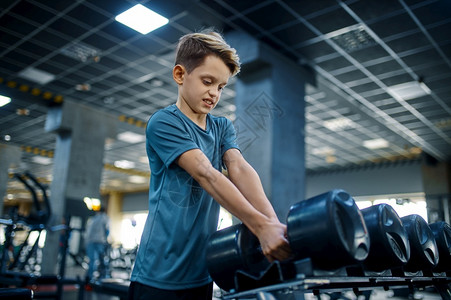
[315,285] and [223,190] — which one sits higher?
[223,190]

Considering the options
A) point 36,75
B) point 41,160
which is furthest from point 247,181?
point 41,160

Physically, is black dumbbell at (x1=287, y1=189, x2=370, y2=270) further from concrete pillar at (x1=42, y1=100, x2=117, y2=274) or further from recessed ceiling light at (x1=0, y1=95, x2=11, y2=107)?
recessed ceiling light at (x1=0, y1=95, x2=11, y2=107)

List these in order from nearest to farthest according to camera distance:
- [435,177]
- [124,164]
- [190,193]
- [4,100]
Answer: [190,193], [4,100], [435,177], [124,164]

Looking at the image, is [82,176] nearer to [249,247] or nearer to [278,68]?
[278,68]

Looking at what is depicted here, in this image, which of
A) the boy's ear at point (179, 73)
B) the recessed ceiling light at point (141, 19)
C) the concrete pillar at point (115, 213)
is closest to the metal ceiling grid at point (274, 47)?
the recessed ceiling light at point (141, 19)

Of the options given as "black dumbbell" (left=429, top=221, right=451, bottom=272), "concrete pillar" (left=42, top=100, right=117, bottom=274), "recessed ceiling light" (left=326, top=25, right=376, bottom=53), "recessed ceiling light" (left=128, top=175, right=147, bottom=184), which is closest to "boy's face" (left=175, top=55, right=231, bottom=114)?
"black dumbbell" (left=429, top=221, right=451, bottom=272)

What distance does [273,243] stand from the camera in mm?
820

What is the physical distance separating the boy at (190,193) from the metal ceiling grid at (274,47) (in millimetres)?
2719

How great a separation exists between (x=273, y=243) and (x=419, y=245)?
26.6 inches

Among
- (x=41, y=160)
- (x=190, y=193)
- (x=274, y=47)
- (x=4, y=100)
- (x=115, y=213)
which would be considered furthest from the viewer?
(x=115, y=213)

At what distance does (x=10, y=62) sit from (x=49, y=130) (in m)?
2.27

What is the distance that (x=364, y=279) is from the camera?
97cm

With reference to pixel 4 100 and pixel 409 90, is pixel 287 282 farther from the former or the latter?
pixel 4 100

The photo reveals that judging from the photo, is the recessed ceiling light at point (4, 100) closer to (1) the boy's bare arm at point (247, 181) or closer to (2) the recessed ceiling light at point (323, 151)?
(1) the boy's bare arm at point (247, 181)
